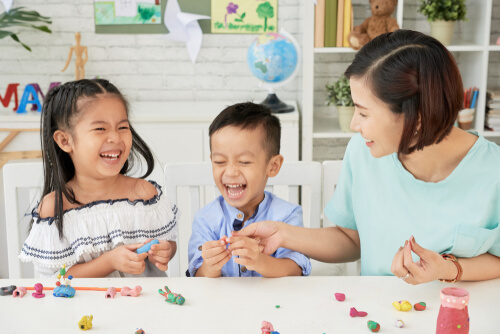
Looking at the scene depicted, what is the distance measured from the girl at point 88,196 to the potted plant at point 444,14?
195 cm

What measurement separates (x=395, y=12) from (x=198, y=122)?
1.23m

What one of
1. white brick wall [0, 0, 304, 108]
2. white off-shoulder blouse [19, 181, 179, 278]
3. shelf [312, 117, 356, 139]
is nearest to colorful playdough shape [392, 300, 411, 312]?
white off-shoulder blouse [19, 181, 179, 278]

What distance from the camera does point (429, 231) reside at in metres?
1.39

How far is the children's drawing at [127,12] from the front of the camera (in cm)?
327

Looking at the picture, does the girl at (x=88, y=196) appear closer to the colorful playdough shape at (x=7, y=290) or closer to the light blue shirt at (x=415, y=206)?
the colorful playdough shape at (x=7, y=290)

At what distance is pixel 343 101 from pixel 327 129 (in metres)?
0.17

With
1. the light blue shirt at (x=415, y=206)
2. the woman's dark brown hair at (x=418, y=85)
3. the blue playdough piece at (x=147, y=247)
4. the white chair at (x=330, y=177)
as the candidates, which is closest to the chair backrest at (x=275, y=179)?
the white chair at (x=330, y=177)

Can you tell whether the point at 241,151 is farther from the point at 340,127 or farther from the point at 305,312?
the point at 340,127

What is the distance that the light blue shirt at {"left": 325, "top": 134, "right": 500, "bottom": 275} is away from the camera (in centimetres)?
134

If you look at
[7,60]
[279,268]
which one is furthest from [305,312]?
[7,60]

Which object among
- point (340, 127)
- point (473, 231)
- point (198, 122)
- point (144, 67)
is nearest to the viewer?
point (473, 231)

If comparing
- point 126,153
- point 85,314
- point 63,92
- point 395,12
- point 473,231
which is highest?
point 395,12

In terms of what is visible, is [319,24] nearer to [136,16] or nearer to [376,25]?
[376,25]

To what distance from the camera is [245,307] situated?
3.86ft
